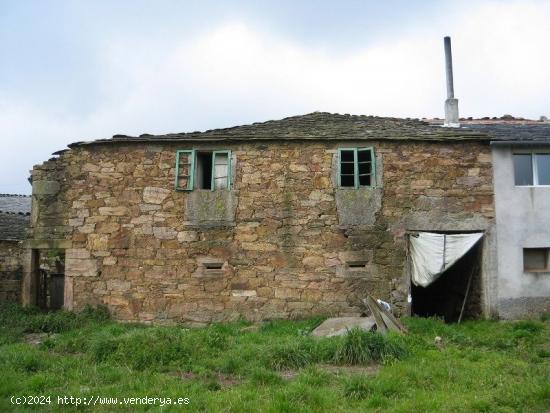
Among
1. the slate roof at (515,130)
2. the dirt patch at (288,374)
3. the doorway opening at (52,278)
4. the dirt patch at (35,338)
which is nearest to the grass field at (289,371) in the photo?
the dirt patch at (288,374)

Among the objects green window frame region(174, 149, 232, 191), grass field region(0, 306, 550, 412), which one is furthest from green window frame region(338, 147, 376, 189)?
grass field region(0, 306, 550, 412)

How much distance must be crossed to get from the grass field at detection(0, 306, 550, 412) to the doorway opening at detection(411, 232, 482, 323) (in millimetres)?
1872

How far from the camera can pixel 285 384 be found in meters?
5.81

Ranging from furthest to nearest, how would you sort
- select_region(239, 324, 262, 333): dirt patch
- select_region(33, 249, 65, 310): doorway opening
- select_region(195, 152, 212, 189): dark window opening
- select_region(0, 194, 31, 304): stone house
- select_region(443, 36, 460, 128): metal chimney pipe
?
select_region(0, 194, 31, 304): stone house
select_region(33, 249, 65, 310): doorway opening
select_region(443, 36, 460, 128): metal chimney pipe
select_region(195, 152, 212, 189): dark window opening
select_region(239, 324, 262, 333): dirt patch

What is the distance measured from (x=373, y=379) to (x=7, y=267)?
41.8 feet

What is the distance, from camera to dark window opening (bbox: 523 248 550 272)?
1072 centimetres

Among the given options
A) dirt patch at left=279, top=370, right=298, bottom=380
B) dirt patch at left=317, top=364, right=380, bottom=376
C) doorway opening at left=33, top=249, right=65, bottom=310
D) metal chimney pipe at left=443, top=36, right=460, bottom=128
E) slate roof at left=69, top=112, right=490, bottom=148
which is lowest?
dirt patch at left=279, top=370, right=298, bottom=380

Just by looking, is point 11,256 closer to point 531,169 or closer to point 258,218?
point 258,218

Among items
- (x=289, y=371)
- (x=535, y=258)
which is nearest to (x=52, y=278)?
(x=289, y=371)

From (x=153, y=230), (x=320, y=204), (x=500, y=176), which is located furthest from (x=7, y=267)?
(x=500, y=176)

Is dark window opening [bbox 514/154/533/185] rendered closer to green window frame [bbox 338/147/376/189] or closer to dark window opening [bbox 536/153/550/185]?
dark window opening [bbox 536/153/550/185]

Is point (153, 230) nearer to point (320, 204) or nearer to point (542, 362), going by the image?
point (320, 204)

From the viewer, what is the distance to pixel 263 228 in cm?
1063

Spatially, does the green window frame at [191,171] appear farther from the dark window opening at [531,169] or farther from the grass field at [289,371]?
the dark window opening at [531,169]
